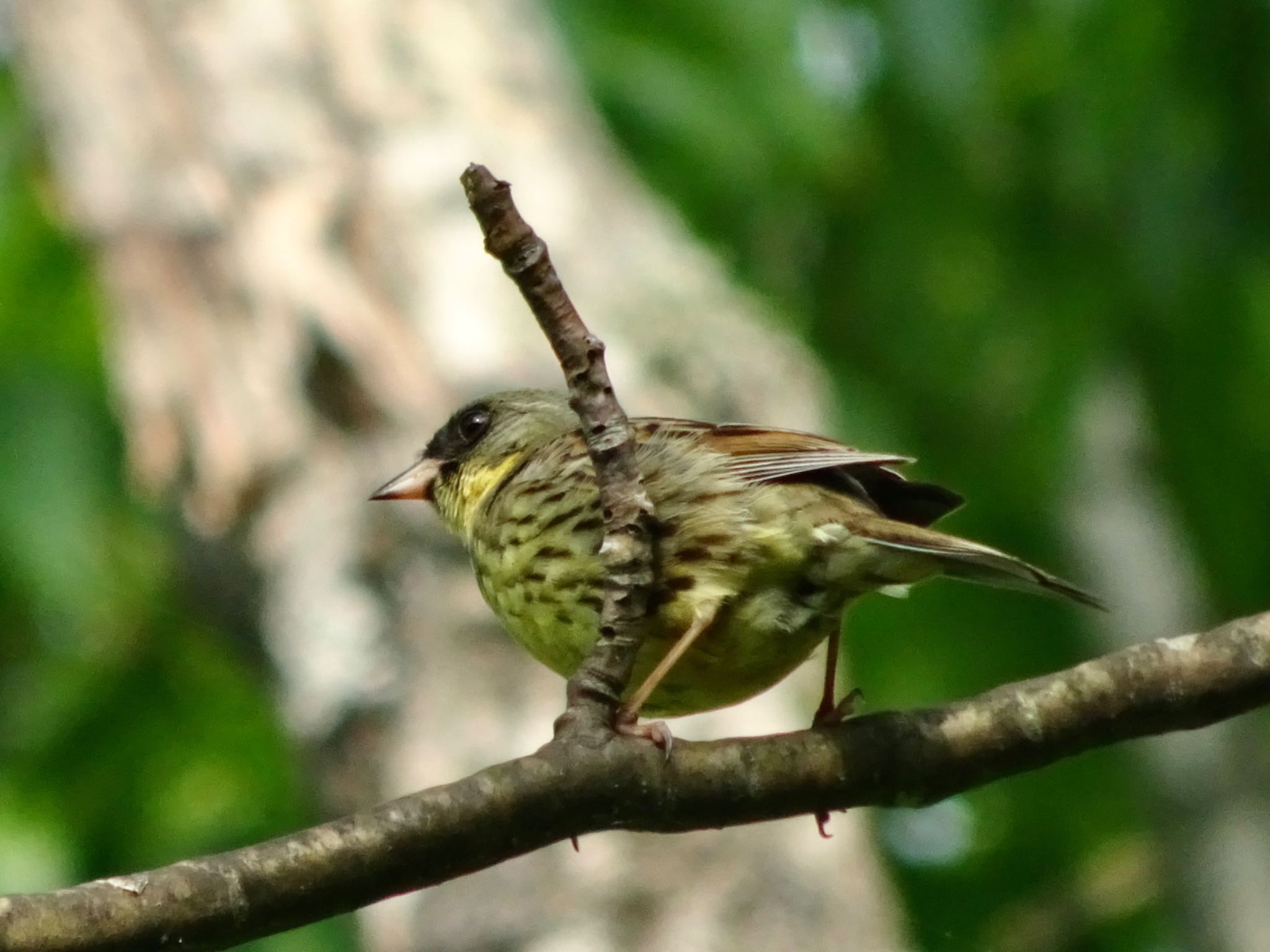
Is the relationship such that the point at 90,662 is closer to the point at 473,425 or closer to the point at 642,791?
the point at 473,425

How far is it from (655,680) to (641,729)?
1.38ft

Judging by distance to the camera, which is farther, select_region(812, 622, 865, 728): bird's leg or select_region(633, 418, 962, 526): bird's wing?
select_region(633, 418, 962, 526): bird's wing

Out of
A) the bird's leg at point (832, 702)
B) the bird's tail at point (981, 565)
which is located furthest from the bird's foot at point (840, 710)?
the bird's tail at point (981, 565)

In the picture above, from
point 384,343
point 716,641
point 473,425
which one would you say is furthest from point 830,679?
point 384,343

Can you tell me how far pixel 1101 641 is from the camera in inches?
256

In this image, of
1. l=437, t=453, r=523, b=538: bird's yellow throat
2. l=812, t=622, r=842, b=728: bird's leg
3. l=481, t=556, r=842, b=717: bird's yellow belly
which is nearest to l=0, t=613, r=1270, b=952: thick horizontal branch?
l=812, t=622, r=842, b=728: bird's leg

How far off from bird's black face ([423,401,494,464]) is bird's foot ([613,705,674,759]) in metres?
1.54

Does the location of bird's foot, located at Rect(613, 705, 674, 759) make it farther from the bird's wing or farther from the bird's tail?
the bird's wing

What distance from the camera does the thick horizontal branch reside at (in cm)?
201

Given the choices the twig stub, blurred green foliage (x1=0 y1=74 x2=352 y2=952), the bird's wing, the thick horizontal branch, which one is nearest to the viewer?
the thick horizontal branch

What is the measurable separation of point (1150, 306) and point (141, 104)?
3.92m

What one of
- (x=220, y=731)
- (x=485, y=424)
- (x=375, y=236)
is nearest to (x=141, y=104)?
(x=375, y=236)

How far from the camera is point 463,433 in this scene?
426 centimetres

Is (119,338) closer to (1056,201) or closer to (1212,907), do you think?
(1056,201)
